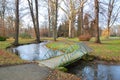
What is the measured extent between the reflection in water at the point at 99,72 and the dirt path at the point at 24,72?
217 centimetres

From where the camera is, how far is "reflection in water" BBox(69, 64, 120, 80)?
34.6 ft

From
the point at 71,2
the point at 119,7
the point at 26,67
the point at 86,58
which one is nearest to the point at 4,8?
the point at 71,2

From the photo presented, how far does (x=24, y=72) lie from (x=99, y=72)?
4457 millimetres

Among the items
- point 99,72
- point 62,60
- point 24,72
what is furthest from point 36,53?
point 24,72

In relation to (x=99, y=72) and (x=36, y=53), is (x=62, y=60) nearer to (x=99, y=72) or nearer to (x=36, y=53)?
(x=99, y=72)

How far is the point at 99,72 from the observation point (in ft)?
38.3

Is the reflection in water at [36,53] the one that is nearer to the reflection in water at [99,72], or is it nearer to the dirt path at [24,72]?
the reflection in water at [99,72]

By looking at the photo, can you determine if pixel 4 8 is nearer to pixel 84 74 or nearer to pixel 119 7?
pixel 119 7

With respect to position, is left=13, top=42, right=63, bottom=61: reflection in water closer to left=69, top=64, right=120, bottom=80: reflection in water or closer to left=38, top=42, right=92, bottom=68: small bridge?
left=38, top=42, right=92, bottom=68: small bridge

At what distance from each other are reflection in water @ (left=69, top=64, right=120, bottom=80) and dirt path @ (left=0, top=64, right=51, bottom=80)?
7.10ft

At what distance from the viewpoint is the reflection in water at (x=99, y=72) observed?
34.6ft

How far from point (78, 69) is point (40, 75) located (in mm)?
4334

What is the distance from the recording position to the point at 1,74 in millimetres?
8539

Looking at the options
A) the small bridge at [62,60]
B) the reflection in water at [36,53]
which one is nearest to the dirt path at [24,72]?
the small bridge at [62,60]
